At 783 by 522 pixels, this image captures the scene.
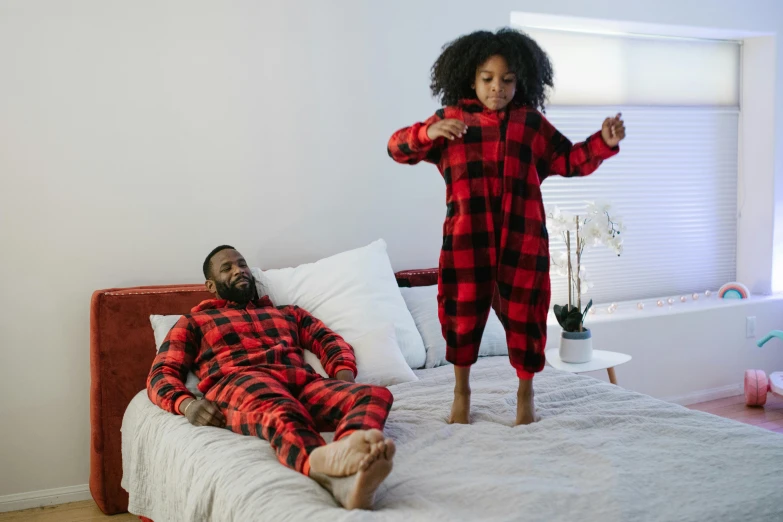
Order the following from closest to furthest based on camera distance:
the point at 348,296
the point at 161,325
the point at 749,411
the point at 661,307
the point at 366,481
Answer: the point at 366,481, the point at 161,325, the point at 348,296, the point at 749,411, the point at 661,307

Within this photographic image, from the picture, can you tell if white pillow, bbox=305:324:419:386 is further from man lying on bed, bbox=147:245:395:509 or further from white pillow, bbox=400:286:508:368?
white pillow, bbox=400:286:508:368

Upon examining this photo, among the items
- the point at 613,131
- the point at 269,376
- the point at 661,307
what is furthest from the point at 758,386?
the point at 269,376

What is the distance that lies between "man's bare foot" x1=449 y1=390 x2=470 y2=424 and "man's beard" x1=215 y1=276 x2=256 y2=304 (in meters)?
0.75

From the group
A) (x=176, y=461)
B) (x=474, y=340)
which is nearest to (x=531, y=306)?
(x=474, y=340)

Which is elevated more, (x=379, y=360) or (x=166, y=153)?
(x=166, y=153)

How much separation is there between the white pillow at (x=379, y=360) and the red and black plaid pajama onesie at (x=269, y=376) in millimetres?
105

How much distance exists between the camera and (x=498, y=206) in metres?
1.82

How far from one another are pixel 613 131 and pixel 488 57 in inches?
14.7

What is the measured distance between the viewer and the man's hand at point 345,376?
204 centimetres

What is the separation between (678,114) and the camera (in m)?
3.75

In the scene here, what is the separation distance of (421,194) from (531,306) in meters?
1.31

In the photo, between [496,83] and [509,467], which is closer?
[509,467]

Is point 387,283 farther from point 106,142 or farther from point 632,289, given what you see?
point 632,289

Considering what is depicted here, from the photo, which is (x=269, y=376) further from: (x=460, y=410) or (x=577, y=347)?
(x=577, y=347)
